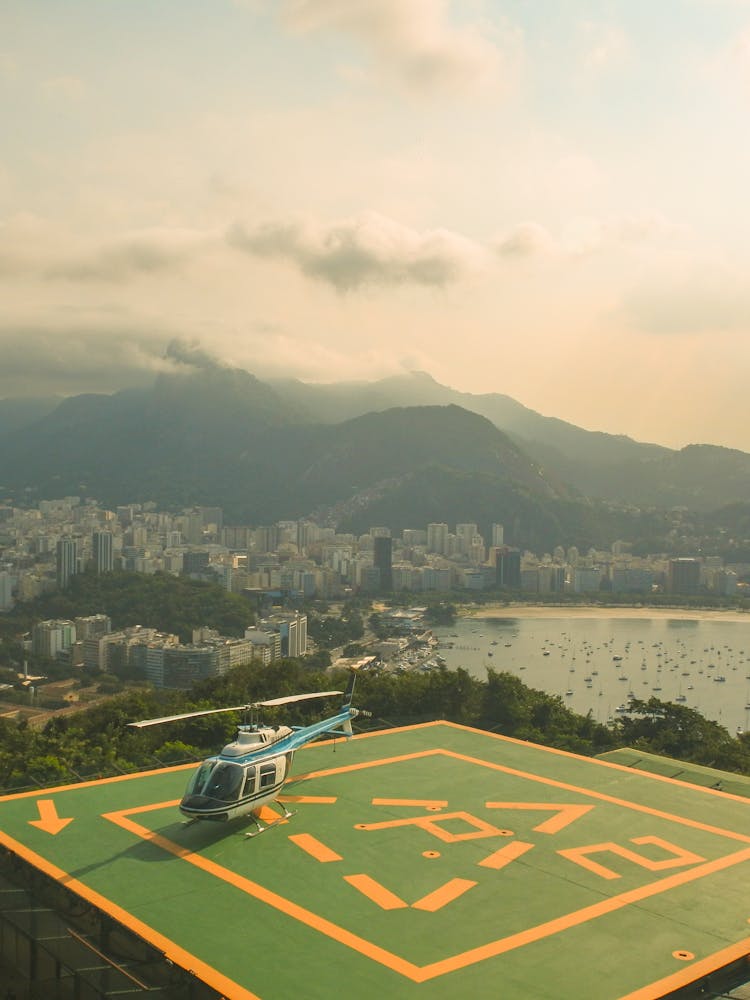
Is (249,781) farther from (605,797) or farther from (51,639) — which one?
(51,639)

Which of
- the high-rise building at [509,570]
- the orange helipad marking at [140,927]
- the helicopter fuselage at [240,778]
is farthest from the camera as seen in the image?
the high-rise building at [509,570]

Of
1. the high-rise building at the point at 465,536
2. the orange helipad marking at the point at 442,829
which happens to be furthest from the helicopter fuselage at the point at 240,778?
the high-rise building at the point at 465,536

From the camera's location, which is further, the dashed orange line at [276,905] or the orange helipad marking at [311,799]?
the orange helipad marking at [311,799]

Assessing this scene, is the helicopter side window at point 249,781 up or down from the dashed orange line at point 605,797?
up

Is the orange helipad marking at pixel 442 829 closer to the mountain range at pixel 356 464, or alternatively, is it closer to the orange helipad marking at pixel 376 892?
the orange helipad marking at pixel 376 892

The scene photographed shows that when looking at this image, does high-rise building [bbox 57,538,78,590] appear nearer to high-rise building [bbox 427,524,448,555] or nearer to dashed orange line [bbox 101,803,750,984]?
high-rise building [bbox 427,524,448,555]

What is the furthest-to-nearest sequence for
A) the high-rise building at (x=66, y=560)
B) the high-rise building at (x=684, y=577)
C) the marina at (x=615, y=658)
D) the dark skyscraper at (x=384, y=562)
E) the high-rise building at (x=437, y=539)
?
1. the high-rise building at (x=437, y=539)
2. the dark skyscraper at (x=384, y=562)
3. the high-rise building at (x=684, y=577)
4. the high-rise building at (x=66, y=560)
5. the marina at (x=615, y=658)

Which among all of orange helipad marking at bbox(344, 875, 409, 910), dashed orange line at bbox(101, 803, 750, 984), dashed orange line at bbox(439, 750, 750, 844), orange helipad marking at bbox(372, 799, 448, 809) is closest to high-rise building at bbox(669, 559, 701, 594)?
dashed orange line at bbox(439, 750, 750, 844)

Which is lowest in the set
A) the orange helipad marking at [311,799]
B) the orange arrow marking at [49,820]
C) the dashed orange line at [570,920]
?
the dashed orange line at [570,920]
